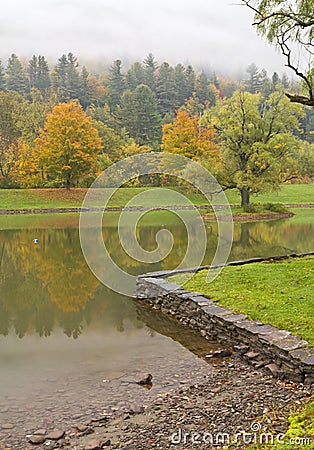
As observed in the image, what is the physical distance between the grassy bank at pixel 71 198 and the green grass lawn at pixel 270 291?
99.8ft

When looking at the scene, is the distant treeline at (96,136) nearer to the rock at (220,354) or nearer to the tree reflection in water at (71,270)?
the tree reflection in water at (71,270)

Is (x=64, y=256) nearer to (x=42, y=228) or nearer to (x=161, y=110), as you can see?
(x=42, y=228)

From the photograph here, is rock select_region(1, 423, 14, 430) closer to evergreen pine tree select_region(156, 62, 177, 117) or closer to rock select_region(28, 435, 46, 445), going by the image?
rock select_region(28, 435, 46, 445)

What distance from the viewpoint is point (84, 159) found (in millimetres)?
46000

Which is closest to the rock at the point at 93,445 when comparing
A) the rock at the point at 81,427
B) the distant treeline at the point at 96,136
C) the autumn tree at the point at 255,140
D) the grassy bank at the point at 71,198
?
the rock at the point at 81,427

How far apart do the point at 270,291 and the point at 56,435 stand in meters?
6.29

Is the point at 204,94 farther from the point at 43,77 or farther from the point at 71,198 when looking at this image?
the point at 71,198

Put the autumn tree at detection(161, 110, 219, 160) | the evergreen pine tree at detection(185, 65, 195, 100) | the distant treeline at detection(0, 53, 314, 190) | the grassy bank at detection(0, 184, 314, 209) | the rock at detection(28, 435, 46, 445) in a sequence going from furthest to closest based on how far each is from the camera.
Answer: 1. the evergreen pine tree at detection(185, 65, 195, 100)
2. the autumn tree at detection(161, 110, 219, 160)
3. the grassy bank at detection(0, 184, 314, 209)
4. the distant treeline at detection(0, 53, 314, 190)
5. the rock at detection(28, 435, 46, 445)

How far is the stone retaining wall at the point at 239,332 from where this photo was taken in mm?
6867

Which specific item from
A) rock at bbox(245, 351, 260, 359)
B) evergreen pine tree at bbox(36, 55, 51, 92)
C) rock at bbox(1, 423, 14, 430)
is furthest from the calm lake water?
evergreen pine tree at bbox(36, 55, 51, 92)

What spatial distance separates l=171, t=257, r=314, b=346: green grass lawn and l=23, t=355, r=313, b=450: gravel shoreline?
151 centimetres

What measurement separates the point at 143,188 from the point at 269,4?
38.7m

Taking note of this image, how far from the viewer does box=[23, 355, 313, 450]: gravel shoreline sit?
516 centimetres

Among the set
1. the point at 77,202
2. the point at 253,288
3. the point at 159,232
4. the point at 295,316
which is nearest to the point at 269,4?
the point at 253,288
